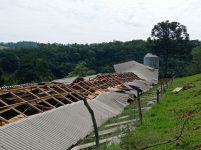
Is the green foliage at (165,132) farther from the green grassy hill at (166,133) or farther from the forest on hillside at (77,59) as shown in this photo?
the forest on hillside at (77,59)

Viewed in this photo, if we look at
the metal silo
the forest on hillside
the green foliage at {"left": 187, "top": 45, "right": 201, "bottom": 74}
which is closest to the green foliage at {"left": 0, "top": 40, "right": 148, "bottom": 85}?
the forest on hillside

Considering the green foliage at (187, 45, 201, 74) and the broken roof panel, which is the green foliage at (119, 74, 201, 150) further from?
the green foliage at (187, 45, 201, 74)

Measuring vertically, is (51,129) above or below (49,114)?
below

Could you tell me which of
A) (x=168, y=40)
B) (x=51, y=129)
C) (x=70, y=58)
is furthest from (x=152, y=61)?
(x=51, y=129)

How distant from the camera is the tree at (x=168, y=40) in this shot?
75.9m

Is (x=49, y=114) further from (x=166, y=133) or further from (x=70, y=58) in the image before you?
(x=70, y=58)

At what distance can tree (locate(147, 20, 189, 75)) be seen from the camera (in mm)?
75875

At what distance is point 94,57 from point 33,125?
73.6 m

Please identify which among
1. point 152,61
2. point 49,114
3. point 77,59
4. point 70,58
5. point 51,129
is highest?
point 49,114

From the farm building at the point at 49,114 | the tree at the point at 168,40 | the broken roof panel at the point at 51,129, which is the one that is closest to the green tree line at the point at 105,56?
the tree at the point at 168,40

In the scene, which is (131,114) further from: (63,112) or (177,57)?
(177,57)

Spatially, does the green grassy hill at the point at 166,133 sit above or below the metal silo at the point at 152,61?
above

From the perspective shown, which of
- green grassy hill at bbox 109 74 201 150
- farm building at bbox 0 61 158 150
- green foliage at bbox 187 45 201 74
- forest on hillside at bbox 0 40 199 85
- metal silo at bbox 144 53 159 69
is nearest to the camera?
farm building at bbox 0 61 158 150

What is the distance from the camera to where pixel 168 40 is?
248ft
